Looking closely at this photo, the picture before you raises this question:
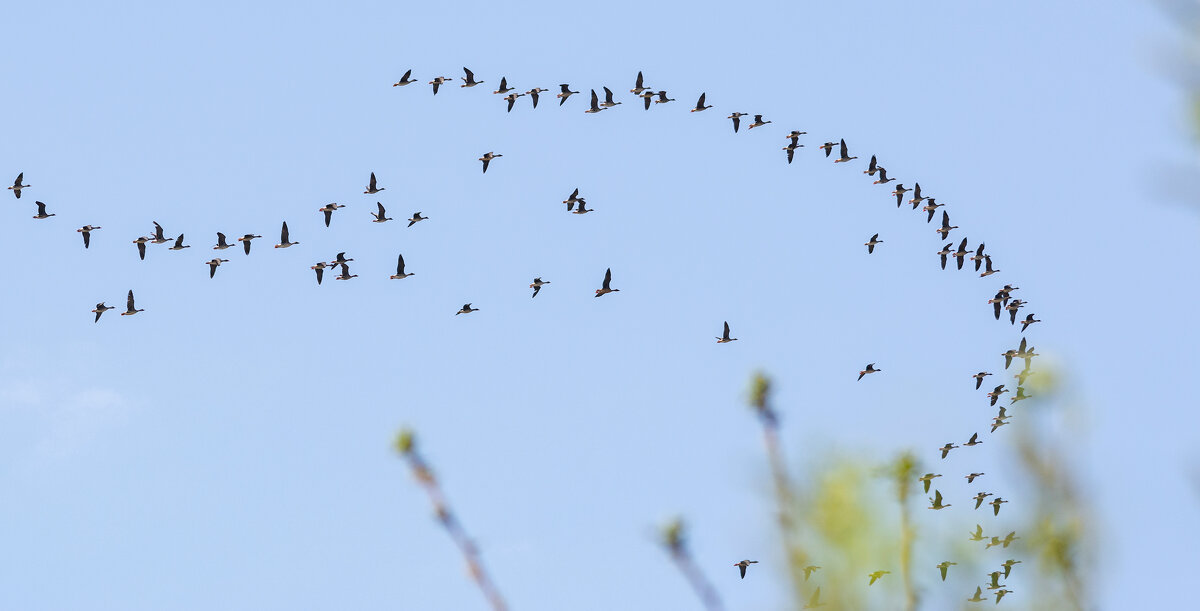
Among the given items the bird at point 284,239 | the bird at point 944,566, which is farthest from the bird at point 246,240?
the bird at point 944,566

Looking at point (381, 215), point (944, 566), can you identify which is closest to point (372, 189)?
point (381, 215)

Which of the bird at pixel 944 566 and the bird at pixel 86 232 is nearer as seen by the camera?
the bird at pixel 944 566

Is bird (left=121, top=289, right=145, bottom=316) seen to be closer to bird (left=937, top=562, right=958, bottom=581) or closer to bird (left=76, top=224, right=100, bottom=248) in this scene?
bird (left=76, top=224, right=100, bottom=248)

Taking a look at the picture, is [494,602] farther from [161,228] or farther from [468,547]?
[161,228]

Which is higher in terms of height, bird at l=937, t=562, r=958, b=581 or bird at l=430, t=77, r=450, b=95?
bird at l=430, t=77, r=450, b=95

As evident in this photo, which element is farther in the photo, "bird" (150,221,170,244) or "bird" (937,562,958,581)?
"bird" (150,221,170,244)

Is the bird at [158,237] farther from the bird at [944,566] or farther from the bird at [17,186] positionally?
the bird at [944,566]

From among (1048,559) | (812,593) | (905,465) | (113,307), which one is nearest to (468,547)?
(812,593)

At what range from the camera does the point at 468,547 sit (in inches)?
510

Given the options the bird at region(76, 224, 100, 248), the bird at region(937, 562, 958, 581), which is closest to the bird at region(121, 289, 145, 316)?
the bird at region(76, 224, 100, 248)

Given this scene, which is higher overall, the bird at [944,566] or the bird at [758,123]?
the bird at [758,123]

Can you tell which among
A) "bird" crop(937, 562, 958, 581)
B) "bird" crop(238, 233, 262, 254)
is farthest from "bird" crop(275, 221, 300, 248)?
"bird" crop(937, 562, 958, 581)

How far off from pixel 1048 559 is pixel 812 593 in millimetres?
8567

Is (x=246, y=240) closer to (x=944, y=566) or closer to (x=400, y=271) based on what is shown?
(x=400, y=271)
